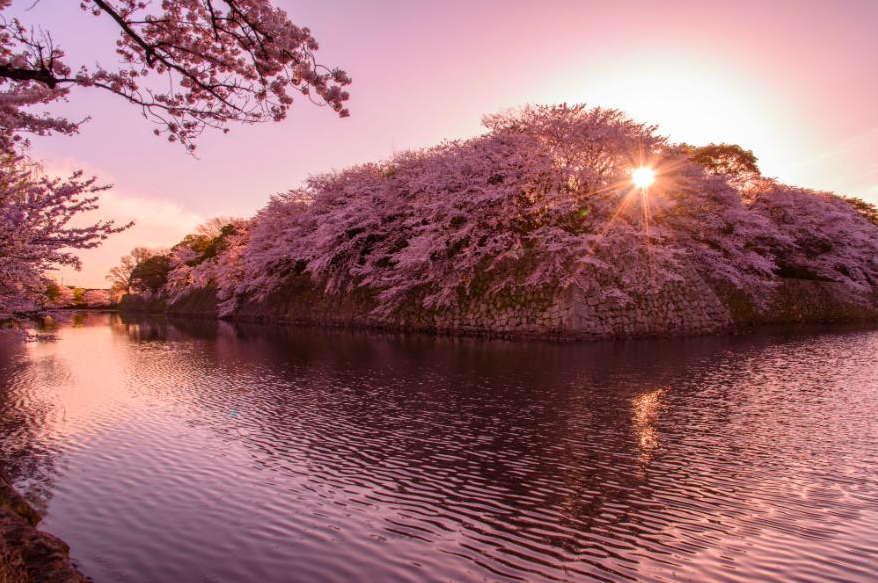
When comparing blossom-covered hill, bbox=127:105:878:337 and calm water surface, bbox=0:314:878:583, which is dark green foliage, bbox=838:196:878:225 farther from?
calm water surface, bbox=0:314:878:583

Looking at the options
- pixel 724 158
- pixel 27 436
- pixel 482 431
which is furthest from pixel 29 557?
pixel 724 158

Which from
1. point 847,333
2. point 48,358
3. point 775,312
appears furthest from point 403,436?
point 775,312

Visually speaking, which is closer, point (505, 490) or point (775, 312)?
point (505, 490)

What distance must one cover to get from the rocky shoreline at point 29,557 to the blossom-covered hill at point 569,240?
72.2 ft

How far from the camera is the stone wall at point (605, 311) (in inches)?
973

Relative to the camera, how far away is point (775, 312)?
33.6 metres

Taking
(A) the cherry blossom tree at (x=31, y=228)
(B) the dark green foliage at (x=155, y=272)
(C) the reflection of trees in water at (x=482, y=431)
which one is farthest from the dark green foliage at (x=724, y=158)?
(B) the dark green foliage at (x=155, y=272)

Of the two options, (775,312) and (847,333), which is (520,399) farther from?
(775,312)

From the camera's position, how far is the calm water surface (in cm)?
481

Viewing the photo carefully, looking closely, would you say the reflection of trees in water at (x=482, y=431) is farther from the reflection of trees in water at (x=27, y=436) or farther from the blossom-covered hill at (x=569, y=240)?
the blossom-covered hill at (x=569, y=240)

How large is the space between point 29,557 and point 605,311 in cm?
2371

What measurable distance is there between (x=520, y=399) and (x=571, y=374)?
11.7 feet

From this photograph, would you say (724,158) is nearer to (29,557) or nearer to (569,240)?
(569,240)

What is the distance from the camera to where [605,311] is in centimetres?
2481
